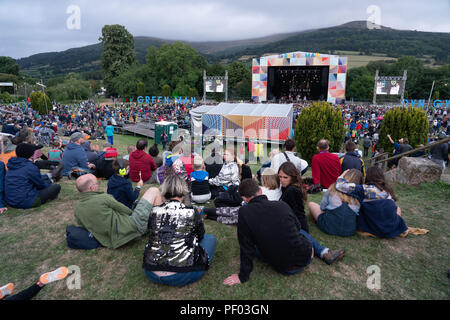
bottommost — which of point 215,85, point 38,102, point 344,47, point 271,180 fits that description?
point 271,180

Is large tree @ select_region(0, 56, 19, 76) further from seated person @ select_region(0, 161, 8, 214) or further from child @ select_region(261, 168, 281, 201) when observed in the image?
child @ select_region(261, 168, 281, 201)

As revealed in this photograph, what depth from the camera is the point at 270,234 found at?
2324mm

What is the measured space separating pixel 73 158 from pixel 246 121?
34.1ft

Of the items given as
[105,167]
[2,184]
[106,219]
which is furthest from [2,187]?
[106,219]

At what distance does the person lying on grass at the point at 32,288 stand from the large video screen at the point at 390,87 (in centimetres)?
3319

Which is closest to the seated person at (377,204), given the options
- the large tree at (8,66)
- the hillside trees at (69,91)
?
the hillside trees at (69,91)

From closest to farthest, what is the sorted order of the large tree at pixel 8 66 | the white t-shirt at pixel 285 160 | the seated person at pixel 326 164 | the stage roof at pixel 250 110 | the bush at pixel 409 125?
1. the white t-shirt at pixel 285 160
2. the seated person at pixel 326 164
3. the bush at pixel 409 125
4. the stage roof at pixel 250 110
5. the large tree at pixel 8 66

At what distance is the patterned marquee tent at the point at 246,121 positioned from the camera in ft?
47.4

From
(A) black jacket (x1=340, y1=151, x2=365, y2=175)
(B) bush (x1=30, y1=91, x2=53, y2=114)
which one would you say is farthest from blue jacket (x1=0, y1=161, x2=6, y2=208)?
(B) bush (x1=30, y1=91, x2=53, y2=114)

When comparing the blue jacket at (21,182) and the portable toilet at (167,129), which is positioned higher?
the blue jacket at (21,182)

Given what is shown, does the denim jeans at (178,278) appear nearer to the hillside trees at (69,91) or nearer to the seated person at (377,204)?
the seated person at (377,204)

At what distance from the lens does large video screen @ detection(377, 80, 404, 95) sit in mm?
28109

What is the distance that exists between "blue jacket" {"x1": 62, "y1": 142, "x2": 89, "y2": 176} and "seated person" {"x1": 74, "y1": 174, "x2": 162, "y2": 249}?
3337mm

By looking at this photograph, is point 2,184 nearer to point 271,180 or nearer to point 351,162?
point 271,180
